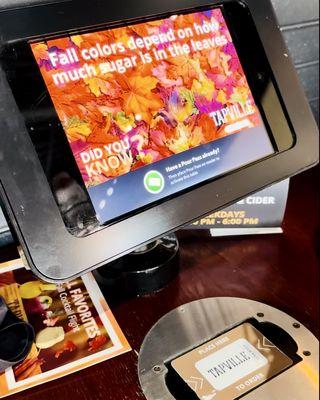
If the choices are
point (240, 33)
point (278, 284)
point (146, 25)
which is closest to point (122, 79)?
point (146, 25)

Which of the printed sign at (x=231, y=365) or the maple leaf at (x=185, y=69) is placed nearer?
the printed sign at (x=231, y=365)

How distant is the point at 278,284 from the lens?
0.68 m

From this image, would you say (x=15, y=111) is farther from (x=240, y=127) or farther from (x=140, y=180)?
(x=240, y=127)

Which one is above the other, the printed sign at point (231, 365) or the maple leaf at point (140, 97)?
the maple leaf at point (140, 97)

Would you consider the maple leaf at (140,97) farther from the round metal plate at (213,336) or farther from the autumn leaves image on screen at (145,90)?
the round metal plate at (213,336)

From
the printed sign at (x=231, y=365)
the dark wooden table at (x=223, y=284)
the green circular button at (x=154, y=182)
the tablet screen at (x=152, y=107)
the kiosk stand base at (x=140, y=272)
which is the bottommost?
the printed sign at (x=231, y=365)

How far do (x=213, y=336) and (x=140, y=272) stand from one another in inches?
4.8

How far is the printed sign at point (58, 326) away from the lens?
0.56 metres

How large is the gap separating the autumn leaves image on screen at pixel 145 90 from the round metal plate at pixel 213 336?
0.65ft

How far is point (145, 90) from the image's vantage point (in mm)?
610

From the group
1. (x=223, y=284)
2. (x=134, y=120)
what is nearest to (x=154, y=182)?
(x=134, y=120)

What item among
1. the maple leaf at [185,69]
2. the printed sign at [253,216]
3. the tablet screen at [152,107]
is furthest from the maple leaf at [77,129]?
the printed sign at [253,216]

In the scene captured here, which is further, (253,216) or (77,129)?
(253,216)

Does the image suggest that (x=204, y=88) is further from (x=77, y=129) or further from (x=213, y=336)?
(x=213, y=336)
